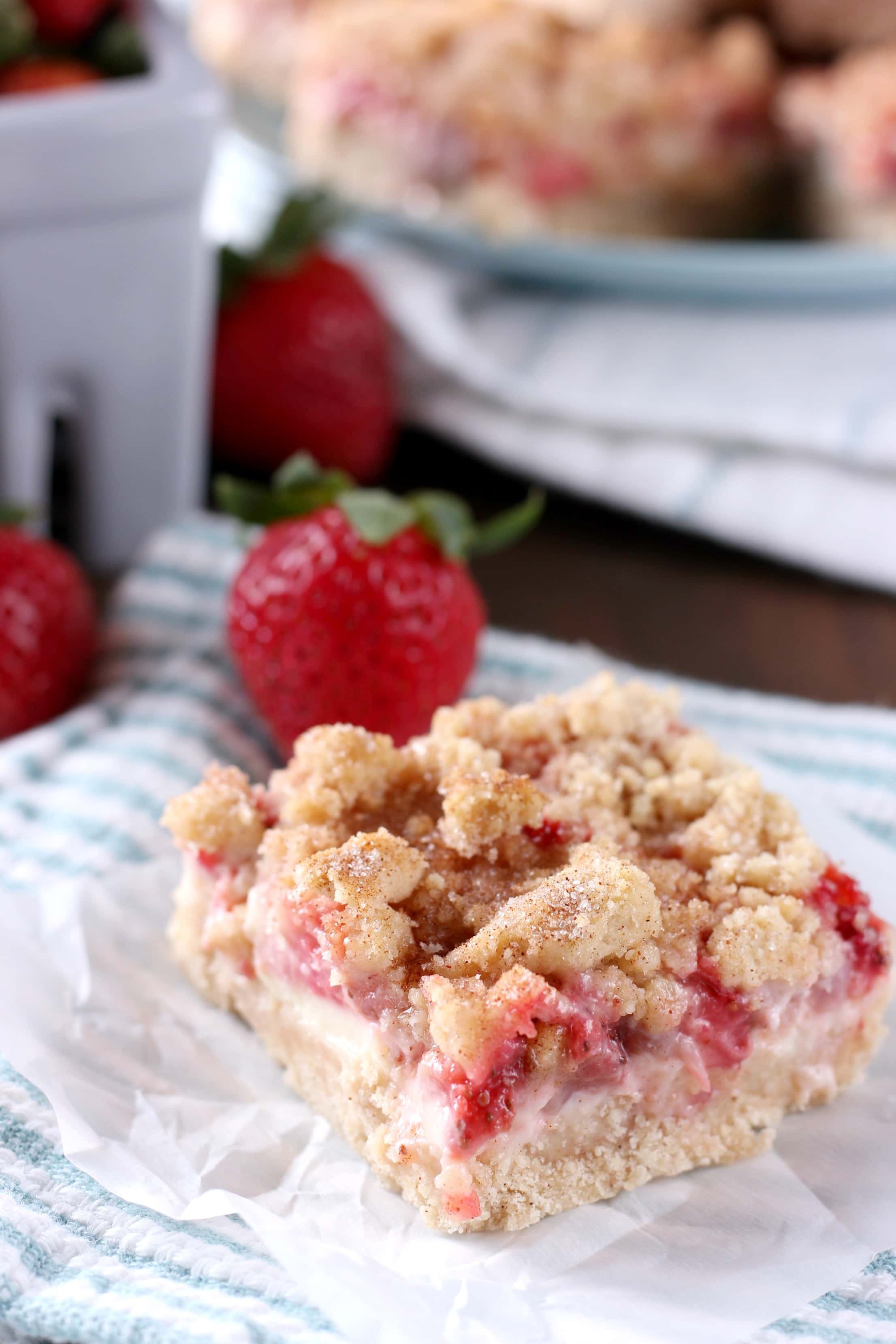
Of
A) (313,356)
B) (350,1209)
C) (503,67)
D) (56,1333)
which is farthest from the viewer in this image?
(503,67)

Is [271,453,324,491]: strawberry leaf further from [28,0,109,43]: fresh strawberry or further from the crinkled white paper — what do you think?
[28,0,109,43]: fresh strawberry

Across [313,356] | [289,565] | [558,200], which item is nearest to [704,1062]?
[289,565]

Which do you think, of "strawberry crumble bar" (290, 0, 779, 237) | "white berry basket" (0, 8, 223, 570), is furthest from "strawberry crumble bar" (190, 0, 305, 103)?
"white berry basket" (0, 8, 223, 570)

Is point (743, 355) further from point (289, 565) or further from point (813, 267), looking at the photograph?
point (289, 565)

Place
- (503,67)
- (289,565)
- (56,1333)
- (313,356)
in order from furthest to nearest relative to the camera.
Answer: (503,67) → (313,356) → (289,565) → (56,1333)

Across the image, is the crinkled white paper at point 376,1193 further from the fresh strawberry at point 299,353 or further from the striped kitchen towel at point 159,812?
the fresh strawberry at point 299,353

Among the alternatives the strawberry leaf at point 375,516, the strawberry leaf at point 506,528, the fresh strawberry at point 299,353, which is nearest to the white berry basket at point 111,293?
the fresh strawberry at point 299,353
